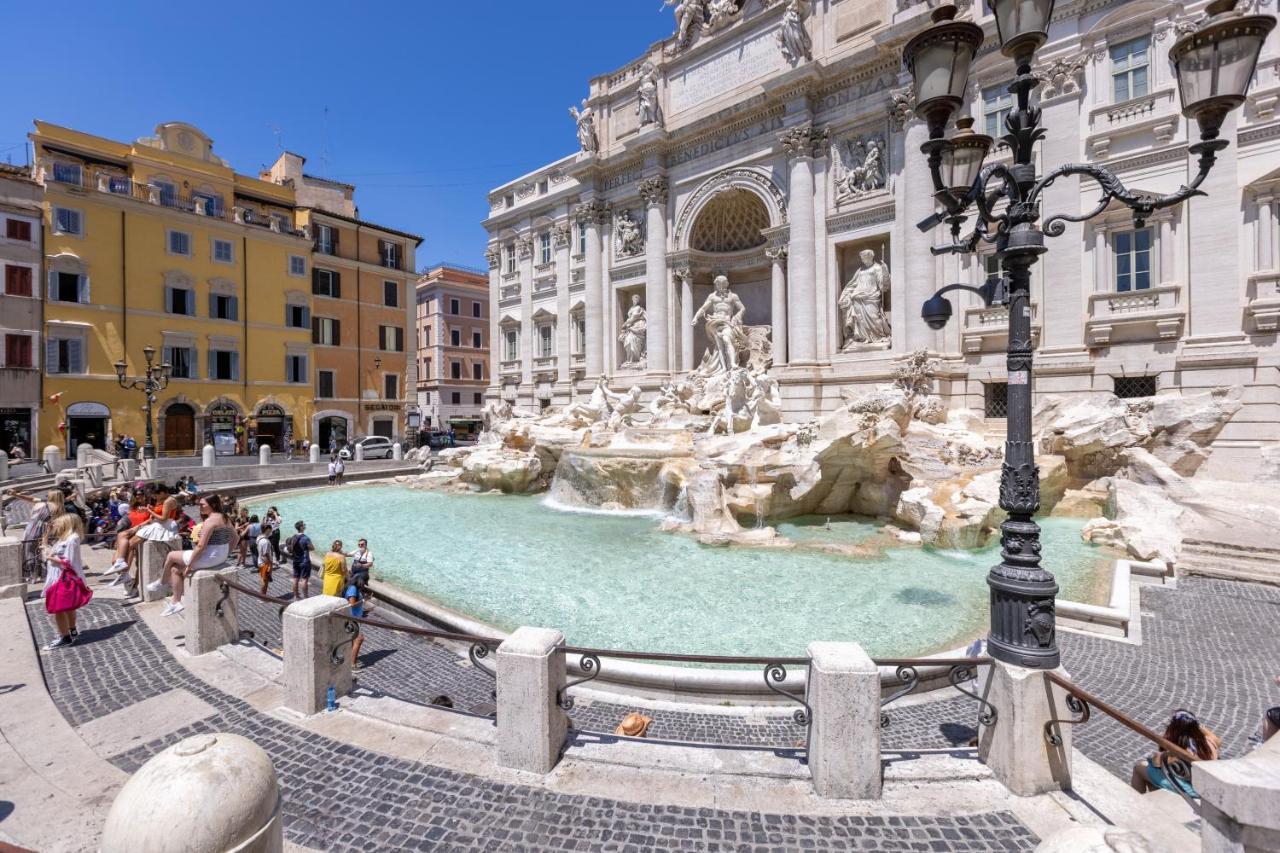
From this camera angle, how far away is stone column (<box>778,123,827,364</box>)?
63.5 feet

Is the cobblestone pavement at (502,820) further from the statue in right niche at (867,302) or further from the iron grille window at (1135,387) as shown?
the statue in right niche at (867,302)

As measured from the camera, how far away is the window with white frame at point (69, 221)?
24.2m

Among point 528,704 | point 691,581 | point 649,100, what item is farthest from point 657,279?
point 528,704

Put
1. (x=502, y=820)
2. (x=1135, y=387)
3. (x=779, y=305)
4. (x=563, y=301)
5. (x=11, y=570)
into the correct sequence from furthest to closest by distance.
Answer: (x=563, y=301) < (x=779, y=305) < (x=1135, y=387) < (x=11, y=570) < (x=502, y=820)

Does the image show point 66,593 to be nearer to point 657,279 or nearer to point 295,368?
point 657,279

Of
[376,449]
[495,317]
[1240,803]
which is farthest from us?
[495,317]

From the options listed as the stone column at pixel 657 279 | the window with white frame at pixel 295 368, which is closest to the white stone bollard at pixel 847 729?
the stone column at pixel 657 279

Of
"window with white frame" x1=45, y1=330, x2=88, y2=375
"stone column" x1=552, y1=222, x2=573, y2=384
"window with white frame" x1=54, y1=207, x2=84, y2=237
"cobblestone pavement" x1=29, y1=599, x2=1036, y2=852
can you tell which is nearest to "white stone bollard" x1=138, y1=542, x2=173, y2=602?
"cobblestone pavement" x1=29, y1=599, x2=1036, y2=852

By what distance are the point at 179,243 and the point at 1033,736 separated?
3707 cm

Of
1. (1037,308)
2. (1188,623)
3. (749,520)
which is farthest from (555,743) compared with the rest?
(1037,308)

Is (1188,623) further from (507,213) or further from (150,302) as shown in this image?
(150,302)

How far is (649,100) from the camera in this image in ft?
77.5

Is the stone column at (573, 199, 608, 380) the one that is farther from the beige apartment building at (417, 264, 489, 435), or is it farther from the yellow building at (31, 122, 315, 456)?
the beige apartment building at (417, 264, 489, 435)

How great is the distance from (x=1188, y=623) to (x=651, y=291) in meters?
20.0
